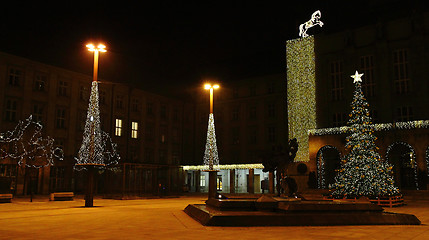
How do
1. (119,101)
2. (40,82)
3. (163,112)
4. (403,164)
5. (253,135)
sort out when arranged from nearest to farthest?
(403,164) → (40,82) → (119,101) → (253,135) → (163,112)

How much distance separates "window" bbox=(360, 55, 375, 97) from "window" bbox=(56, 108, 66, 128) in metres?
31.9

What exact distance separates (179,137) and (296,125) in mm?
19904

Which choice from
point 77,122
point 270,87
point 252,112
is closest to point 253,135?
point 252,112

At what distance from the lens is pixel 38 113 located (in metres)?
40.9

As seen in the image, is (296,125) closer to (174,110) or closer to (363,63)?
(363,63)

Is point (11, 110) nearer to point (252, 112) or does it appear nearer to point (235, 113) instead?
point (235, 113)

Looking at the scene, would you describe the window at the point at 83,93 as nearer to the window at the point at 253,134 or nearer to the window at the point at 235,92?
the window at the point at 235,92

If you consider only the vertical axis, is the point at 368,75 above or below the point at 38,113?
above

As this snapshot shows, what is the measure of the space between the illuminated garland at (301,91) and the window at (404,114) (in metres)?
8.35

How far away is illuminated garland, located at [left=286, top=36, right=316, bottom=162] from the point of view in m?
44.4

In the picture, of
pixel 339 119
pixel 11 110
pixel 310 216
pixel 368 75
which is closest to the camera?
pixel 310 216

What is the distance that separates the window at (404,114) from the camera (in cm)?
4034

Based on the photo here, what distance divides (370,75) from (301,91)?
7.37 m

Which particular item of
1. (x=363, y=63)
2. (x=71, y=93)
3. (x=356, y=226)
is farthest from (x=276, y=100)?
(x=356, y=226)
